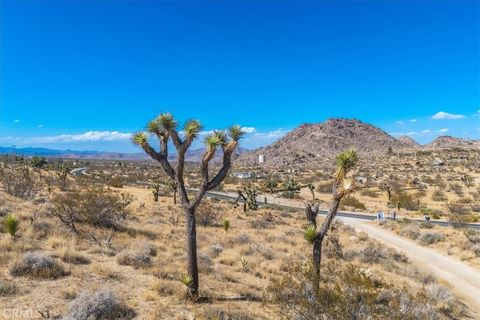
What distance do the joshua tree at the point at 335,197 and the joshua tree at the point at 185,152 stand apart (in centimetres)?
307

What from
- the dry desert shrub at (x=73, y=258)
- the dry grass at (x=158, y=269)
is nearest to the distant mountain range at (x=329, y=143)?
the dry grass at (x=158, y=269)

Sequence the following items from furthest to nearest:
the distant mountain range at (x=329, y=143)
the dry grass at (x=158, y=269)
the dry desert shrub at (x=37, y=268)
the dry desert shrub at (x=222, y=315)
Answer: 1. the distant mountain range at (x=329, y=143)
2. the dry desert shrub at (x=37, y=268)
3. the dry grass at (x=158, y=269)
4. the dry desert shrub at (x=222, y=315)

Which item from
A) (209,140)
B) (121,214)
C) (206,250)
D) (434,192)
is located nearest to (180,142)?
(209,140)

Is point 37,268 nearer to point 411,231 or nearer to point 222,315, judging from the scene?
point 222,315

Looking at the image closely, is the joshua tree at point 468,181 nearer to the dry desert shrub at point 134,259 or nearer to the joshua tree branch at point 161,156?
the dry desert shrub at point 134,259

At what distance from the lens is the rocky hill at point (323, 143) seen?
486ft

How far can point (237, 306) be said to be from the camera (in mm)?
10445

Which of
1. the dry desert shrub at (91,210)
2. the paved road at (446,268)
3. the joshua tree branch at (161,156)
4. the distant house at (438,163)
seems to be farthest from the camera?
the distant house at (438,163)

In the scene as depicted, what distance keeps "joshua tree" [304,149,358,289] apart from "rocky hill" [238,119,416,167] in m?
125

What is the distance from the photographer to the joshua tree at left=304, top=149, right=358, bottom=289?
11.3 meters

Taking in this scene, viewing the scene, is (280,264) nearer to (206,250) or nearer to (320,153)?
(206,250)

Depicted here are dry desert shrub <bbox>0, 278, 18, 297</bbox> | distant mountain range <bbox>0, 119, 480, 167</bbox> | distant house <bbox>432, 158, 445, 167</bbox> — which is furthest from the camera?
distant mountain range <bbox>0, 119, 480, 167</bbox>

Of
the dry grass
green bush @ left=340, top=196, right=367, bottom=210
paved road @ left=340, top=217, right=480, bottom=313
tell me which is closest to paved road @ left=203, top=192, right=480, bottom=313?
paved road @ left=340, top=217, right=480, bottom=313

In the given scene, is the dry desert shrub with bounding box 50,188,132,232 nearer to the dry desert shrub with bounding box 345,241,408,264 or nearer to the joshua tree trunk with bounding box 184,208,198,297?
the joshua tree trunk with bounding box 184,208,198,297
